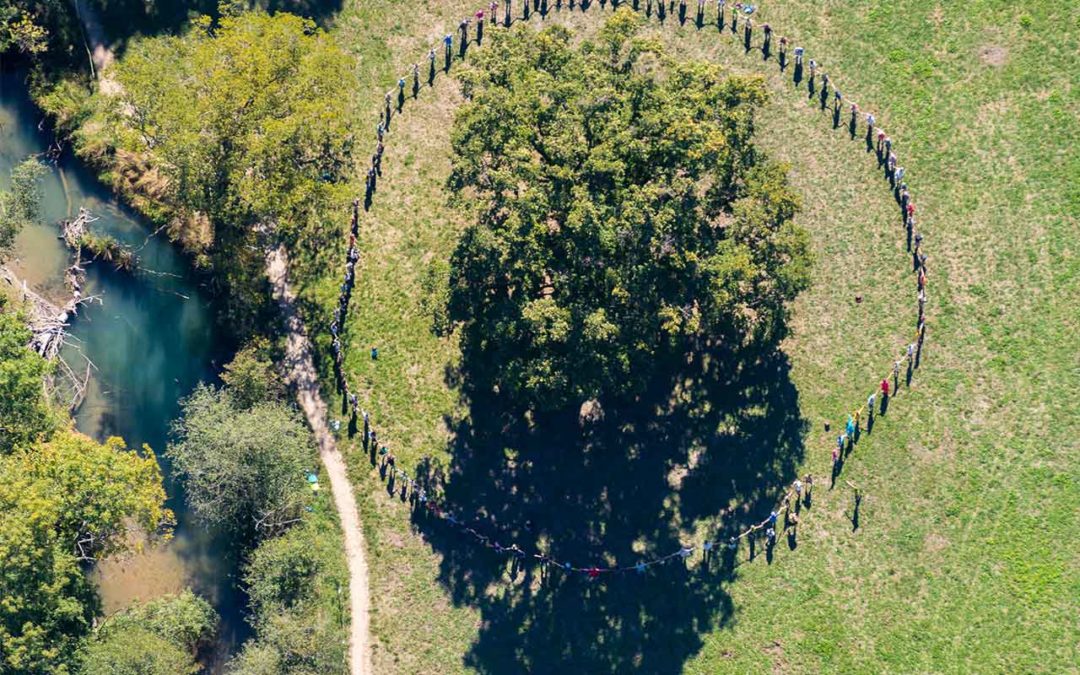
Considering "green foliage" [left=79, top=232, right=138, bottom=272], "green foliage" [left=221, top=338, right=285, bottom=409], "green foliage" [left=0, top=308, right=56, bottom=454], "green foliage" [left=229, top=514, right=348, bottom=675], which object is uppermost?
"green foliage" [left=79, top=232, right=138, bottom=272]

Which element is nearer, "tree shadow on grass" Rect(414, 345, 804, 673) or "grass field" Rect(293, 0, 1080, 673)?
"grass field" Rect(293, 0, 1080, 673)

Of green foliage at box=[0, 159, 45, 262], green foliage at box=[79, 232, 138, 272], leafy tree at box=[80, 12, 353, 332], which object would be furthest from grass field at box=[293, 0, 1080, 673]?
green foliage at box=[0, 159, 45, 262]

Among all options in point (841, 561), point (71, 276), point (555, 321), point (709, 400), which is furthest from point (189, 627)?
point (841, 561)

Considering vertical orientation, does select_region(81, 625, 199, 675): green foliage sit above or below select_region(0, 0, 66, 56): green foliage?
below

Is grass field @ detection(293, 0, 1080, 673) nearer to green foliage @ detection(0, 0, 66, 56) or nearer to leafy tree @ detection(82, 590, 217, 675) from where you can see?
leafy tree @ detection(82, 590, 217, 675)

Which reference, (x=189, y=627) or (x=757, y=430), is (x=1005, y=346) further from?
(x=189, y=627)

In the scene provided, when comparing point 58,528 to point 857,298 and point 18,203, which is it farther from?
point 857,298

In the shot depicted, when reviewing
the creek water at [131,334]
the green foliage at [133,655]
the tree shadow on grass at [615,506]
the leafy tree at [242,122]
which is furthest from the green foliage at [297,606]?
→ the leafy tree at [242,122]
